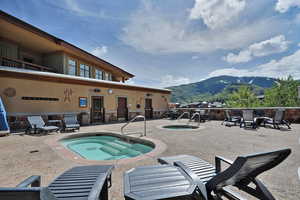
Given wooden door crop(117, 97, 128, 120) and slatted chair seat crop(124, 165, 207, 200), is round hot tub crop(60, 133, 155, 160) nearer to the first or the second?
slatted chair seat crop(124, 165, 207, 200)

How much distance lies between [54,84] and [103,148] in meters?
5.96

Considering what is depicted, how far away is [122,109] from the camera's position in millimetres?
12328

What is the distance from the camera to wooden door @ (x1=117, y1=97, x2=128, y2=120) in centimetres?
1206

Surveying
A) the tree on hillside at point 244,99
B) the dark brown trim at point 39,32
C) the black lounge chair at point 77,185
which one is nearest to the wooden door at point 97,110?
the dark brown trim at point 39,32

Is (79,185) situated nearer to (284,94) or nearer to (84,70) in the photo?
(84,70)

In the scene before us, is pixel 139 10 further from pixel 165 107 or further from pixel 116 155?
pixel 165 107

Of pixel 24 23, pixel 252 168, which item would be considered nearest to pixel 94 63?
pixel 24 23

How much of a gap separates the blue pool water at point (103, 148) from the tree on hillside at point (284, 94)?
4189 centimetres

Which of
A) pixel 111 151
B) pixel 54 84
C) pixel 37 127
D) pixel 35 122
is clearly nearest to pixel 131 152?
pixel 111 151

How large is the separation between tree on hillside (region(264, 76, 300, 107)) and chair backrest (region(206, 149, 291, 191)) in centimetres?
4333

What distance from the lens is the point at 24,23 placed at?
8141 mm

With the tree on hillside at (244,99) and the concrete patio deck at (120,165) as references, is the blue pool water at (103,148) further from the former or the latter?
the tree on hillside at (244,99)

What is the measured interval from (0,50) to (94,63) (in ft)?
22.0

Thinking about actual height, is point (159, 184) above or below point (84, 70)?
below
